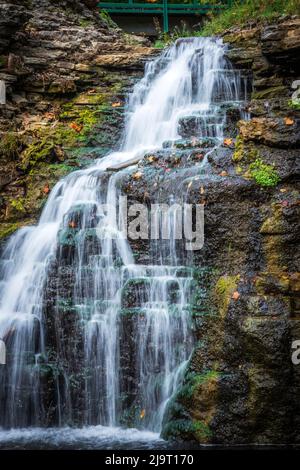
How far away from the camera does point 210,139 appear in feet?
27.6

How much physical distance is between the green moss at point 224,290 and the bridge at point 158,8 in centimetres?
1311

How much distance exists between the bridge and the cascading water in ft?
37.1

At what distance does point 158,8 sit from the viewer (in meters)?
17.5

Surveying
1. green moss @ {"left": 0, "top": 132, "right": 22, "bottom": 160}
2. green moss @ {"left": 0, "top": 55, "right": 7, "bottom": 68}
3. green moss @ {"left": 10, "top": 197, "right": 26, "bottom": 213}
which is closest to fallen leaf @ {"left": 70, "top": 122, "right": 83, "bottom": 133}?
green moss @ {"left": 0, "top": 132, "right": 22, "bottom": 160}

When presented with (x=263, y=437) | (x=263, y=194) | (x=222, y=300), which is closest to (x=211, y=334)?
(x=222, y=300)

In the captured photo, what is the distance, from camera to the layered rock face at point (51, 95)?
896cm

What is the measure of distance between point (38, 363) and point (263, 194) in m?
3.50

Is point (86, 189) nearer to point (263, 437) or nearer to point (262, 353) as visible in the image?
point (262, 353)

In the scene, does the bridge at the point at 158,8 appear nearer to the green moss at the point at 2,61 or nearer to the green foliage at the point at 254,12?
the green foliage at the point at 254,12

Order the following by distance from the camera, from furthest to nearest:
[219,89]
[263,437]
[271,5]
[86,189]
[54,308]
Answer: [271,5]
[219,89]
[86,189]
[54,308]
[263,437]

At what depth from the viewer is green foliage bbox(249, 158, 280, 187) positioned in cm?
661

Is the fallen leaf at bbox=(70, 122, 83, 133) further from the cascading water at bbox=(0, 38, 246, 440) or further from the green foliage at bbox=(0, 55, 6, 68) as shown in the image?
the cascading water at bbox=(0, 38, 246, 440)

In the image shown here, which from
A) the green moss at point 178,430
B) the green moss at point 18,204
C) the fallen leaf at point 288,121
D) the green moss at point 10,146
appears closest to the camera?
the green moss at point 178,430

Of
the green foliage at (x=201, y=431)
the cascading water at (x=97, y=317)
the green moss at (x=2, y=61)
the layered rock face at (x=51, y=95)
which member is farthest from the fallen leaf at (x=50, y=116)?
the green foliage at (x=201, y=431)
